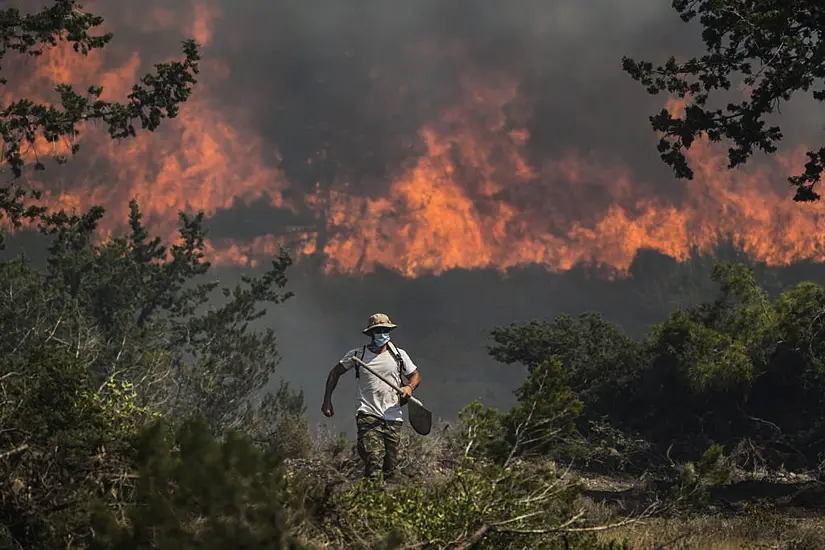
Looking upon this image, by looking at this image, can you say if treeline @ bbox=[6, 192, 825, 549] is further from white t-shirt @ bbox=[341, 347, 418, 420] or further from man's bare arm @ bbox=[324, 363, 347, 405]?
man's bare arm @ bbox=[324, 363, 347, 405]

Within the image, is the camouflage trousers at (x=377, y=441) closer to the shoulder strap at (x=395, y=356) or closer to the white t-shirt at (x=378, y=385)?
the white t-shirt at (x=378, y=385)

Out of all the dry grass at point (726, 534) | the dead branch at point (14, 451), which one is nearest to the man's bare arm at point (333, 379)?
the dry grass at point (726, 534)

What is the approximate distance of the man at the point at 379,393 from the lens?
27.7ft

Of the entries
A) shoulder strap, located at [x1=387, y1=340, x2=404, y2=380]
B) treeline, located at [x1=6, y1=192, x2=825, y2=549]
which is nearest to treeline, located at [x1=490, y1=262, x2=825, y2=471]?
treeline, located at [x1=6, y1=192, x2=825, y2=549]

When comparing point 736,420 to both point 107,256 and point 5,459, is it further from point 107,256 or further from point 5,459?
point 107,256

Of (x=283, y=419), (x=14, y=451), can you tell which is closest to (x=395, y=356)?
(x=14, y=451)

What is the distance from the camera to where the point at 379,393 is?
336 inches

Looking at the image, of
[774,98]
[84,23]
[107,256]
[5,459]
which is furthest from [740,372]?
[107,256]

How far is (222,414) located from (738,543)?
109ft

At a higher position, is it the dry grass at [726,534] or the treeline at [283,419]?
the treeline at [283,419]

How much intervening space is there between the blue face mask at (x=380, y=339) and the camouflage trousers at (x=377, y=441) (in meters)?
0.79

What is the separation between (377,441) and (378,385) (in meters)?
0.60

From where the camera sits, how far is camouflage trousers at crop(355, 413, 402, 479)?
835 centimetres

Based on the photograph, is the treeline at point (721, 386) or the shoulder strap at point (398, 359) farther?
the treeline at point (721, 386)
